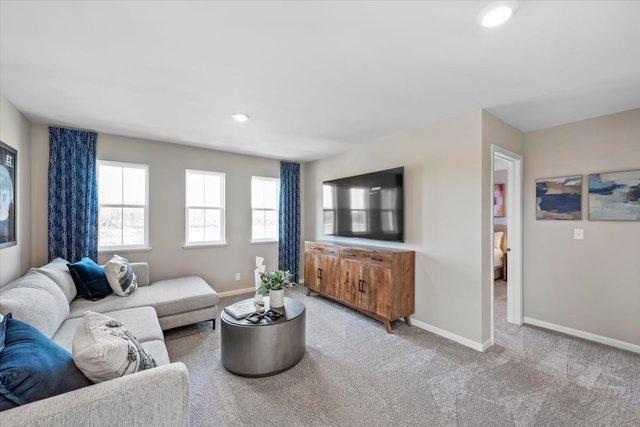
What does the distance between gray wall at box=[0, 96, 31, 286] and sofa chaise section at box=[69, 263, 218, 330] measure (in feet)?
2.11

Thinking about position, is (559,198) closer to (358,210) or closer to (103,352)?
(358,210)

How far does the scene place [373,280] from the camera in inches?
129

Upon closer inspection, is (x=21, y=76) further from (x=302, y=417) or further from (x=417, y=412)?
(x=417, y=412)

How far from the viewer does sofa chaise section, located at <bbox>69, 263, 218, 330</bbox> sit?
270 centimetres

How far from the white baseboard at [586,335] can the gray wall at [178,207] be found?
150 inches

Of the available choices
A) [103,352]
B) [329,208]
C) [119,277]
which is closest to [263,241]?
[329,208]

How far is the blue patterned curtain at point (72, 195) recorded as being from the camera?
324 cm

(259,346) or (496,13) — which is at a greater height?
(496,13)

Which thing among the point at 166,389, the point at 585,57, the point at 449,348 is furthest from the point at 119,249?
the point at 585,57

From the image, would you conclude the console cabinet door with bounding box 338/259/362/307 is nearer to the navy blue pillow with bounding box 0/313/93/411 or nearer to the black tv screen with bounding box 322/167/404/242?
the black tv screen with bounding box 322/167/404/242

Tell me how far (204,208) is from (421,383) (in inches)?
144

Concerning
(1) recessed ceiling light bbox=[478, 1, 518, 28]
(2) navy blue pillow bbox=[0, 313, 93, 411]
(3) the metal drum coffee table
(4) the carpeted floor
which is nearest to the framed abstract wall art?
(4) the carpeted floor

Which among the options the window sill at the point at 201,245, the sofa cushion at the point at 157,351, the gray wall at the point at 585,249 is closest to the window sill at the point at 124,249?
the window sill at the point at 201,245

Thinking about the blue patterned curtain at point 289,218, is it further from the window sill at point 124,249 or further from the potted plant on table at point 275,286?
the potted plant on table at point 275,286
